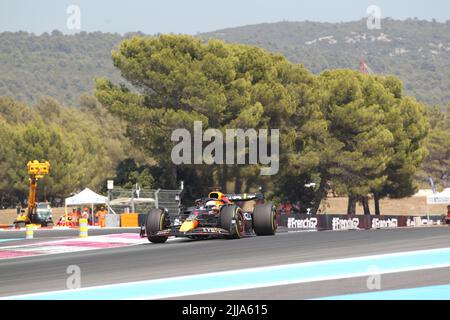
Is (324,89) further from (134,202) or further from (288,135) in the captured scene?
(134,202)

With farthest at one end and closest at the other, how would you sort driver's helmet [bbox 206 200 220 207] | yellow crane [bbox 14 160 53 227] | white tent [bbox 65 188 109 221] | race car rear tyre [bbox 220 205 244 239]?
white tent [bbox 65 188 109 221], yellow crane [bbox 14 160 53 227], driver's helmet [bbox 206 200 220 207], race car rear tyre [bbox 220 205 244 239]

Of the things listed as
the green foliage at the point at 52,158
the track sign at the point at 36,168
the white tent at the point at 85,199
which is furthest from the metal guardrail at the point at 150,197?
the green foliage at the point at 52,158

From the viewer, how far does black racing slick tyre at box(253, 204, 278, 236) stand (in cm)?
2138

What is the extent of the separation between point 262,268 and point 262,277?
3.46ft

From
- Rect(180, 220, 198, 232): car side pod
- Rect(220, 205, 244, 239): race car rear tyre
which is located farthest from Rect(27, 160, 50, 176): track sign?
Rect(220, 205, 244, 239): race car rear tyre

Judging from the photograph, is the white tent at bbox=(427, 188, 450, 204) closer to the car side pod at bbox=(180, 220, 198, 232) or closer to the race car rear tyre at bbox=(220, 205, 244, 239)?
the race car rear tyre at bbox=(220, 205, 244, 239)

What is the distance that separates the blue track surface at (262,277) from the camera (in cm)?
1121

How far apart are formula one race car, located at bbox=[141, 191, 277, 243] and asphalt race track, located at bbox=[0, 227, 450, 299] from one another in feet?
3.01

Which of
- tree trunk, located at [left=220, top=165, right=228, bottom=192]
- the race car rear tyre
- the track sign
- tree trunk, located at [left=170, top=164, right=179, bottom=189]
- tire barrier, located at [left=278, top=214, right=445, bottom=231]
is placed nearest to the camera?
the race car rear tyre

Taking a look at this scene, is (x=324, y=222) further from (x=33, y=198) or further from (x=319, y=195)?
(x=319, y=195)

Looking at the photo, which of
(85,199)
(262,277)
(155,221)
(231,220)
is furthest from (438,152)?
(262,277)

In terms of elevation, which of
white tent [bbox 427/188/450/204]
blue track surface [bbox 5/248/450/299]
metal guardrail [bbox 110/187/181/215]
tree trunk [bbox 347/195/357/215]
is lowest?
tree trunk [bbox 347/195/357/215]

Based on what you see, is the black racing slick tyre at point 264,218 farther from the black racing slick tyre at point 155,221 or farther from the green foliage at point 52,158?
the green foliage at point 52,158

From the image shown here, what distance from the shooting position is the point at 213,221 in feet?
67.9
